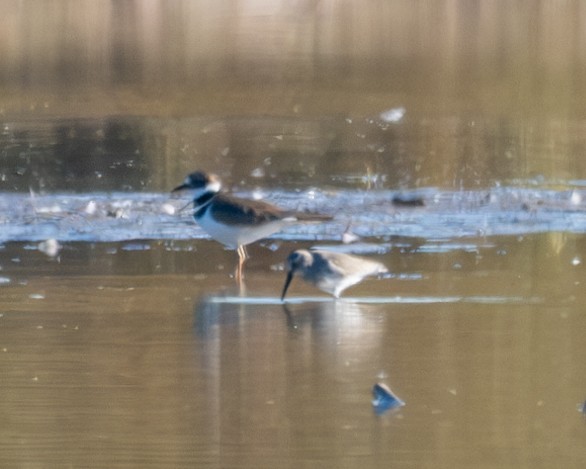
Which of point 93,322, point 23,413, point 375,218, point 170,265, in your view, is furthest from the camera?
point 375,218

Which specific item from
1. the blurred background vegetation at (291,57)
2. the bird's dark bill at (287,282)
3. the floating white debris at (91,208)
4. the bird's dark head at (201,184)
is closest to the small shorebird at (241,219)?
the bird's dark head at (201,184)

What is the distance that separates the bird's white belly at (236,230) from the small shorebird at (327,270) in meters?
0.89

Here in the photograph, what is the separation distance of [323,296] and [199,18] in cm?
2196

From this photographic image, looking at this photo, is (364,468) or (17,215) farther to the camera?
(17,215)

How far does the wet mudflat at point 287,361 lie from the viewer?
5.00 m

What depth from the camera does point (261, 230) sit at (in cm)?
834

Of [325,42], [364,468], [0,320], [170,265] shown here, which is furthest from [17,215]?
[325,42]

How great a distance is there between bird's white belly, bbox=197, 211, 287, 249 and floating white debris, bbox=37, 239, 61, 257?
0.90 meters

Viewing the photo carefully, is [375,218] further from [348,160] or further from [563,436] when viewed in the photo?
[563,436]

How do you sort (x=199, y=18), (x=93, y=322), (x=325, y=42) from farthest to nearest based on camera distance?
(x=199, y=18) → (x=325, y=42) → (x=93, y=322)

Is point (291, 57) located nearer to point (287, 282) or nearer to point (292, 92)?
point (292, 92)

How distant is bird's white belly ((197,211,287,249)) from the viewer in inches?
327

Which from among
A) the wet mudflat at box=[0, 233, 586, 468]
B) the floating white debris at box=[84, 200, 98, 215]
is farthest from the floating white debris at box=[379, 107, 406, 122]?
the wet mudflat at box=[0, 233, 586, 468]

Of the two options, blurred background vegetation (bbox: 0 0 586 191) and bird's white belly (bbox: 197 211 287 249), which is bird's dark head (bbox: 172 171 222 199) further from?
blurred background vegetation (bbox: 0 0 586 191)
